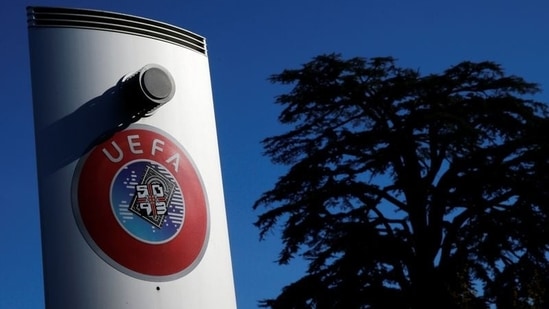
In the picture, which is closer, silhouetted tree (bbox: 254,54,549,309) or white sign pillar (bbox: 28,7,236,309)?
white sign pillar (bbox: 28,7,236,309)

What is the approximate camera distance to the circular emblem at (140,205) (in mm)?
3434

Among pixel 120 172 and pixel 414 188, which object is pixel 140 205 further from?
pixel 414 188

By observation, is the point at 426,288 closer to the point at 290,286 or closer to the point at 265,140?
the point at 290,286

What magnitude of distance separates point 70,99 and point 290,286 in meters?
14.6

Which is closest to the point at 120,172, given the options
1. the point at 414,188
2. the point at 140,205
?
the point at 140,205

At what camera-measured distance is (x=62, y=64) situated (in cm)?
355

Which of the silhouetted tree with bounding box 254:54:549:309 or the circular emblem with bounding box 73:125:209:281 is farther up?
the silhouetted tree with bounding box 254:54:549:309

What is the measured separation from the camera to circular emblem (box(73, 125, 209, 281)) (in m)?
3.43

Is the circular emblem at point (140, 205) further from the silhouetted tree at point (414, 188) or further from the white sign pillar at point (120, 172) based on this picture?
the silhouetted tree at point (414, 188)

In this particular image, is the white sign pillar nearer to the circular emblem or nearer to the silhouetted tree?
the circular emblem

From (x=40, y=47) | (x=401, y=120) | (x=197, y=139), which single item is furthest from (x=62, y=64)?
(x=401, y=120)

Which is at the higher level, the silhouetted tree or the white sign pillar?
the silhouetted tree

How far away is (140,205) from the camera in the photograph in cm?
350

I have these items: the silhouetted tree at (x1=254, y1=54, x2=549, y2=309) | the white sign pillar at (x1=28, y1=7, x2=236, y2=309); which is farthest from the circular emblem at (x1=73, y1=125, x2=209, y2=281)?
the silhouetted tree at (x1=254, y1=54, x2=549, y2=309)
